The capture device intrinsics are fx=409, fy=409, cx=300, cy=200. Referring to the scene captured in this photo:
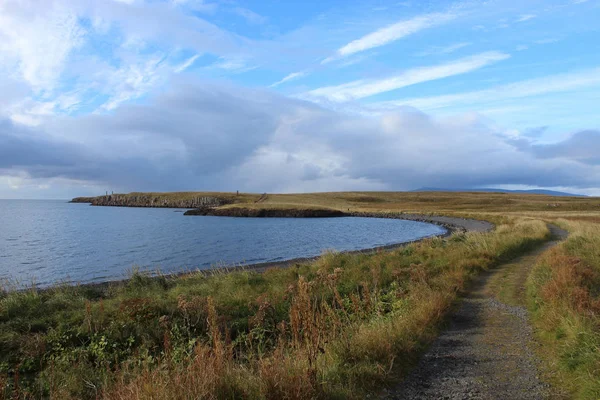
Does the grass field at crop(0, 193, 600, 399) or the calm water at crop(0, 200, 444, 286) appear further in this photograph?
the calm water at crop(0, 200, 444, 286)

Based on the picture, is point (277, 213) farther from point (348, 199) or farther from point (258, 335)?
point (258, 335)

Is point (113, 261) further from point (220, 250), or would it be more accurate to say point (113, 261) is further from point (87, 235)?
point (87, 235)

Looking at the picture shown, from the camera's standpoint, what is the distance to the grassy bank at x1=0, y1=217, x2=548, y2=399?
Result: 5.15 m

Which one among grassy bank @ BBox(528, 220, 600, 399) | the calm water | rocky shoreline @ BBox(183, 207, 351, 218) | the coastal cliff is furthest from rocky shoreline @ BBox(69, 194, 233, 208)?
grassy bank @ BBox(528, 220, 600, 399)

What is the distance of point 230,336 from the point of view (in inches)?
380

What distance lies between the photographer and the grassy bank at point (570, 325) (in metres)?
5.82

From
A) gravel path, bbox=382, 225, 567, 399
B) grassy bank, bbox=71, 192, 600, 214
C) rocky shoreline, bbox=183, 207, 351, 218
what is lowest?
rocky shoreline, bbox=183, 207, 351, 218

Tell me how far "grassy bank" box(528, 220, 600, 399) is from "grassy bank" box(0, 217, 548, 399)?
209 centimetres

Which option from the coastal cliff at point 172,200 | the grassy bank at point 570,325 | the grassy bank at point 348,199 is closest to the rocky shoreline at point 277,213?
the grassy bank at point 348,199

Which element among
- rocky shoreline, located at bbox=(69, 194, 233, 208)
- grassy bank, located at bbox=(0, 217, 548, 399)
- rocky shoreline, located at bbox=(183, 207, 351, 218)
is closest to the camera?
grassy bank, located at bbox=(0, 217, 548, 399)

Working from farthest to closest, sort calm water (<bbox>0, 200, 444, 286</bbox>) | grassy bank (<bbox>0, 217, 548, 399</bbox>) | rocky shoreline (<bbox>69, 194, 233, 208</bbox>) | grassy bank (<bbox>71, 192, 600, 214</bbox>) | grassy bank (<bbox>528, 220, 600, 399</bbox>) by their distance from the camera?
rocky shoreline (<bbox>69, 194, 233, 208</bbox>), grassy bank (<bbox>71, 192, 600, 214</bbox>), calm water (<bbox>0, 200, 444, 286</bbox>), grassy bank (<bbox>528, 220, 600, 399</bbox>), grassy bank (<bbox>0, 217, 548, 399</bbox>)

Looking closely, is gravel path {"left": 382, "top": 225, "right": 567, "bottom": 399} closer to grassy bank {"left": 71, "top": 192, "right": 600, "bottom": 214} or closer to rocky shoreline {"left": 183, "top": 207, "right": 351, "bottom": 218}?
rocky shoreline {"left": 183, "top": 207, "right": 351, "bottom": 218}

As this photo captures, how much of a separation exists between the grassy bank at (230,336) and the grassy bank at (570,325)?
2092 mm

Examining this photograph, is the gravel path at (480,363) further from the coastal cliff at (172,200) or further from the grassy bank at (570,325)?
the coastal cliff at (172,200)
